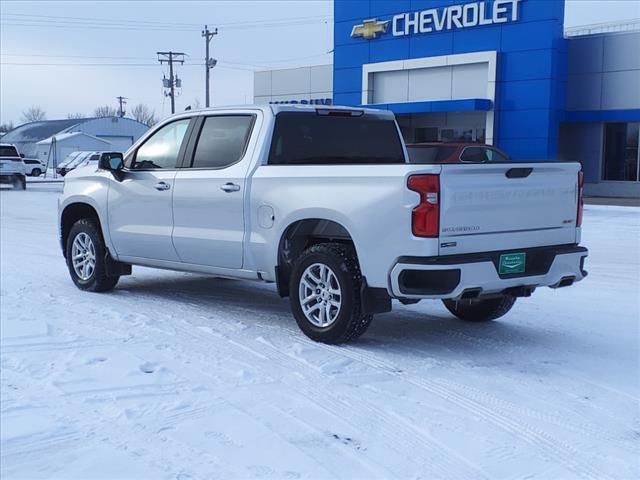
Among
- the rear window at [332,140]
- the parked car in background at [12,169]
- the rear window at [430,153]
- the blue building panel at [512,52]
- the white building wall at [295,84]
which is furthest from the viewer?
the white building wall at [295,84]

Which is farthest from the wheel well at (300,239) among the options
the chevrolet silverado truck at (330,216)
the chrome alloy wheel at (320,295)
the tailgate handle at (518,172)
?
the tailgate handle at (518,172)

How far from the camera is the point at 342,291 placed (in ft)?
20.2

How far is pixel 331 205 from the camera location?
245 inches

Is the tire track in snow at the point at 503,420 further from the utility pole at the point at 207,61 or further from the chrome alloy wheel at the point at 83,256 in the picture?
the utility pole at the point at 207,61

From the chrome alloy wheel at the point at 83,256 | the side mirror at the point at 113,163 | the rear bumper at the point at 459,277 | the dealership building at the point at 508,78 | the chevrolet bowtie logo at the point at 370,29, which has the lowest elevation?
the chrome alloy wheel at the point at 83,256

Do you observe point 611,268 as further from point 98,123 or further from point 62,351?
point 98,123

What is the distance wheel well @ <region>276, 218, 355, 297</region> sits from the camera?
656 cm

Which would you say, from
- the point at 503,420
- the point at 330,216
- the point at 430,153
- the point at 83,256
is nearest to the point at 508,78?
the point at 430,153

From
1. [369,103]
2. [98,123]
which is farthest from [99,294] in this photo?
[98,123]

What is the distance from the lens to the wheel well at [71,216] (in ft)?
29.5

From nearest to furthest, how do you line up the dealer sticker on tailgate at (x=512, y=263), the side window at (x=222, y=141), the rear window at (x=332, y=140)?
1. the dealer sticker on tailgate at (x=512, y=263)
2. the rear window at (x=332, y=140)
3. the side window at (x=222, y=141)

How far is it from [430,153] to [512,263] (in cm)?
1054

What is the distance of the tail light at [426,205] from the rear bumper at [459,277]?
0.72ft

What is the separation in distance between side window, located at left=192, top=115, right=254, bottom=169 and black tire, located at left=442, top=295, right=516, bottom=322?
94.4 inches
